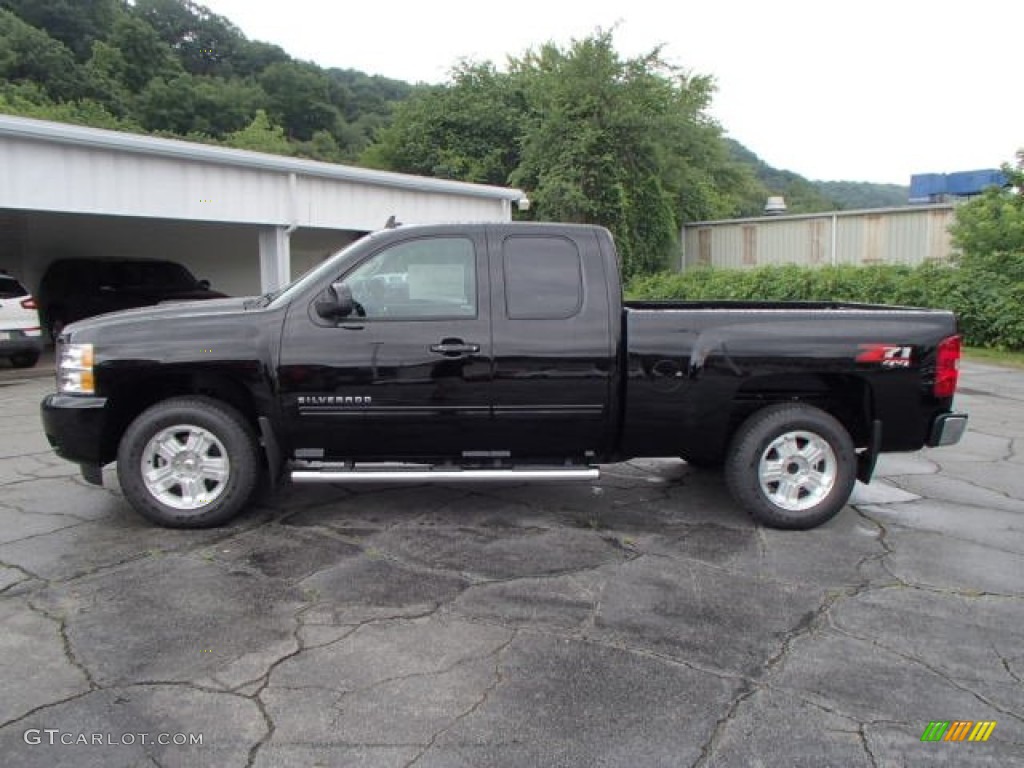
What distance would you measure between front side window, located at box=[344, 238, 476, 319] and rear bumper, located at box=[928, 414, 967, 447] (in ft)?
9.63

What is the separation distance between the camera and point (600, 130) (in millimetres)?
25312

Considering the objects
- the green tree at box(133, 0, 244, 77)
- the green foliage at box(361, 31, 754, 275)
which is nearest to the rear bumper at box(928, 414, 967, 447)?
the green foliage at box(361, 31, 754, 275)

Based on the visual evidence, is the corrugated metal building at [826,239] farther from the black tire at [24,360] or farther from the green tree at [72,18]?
the green tree at [72,18]

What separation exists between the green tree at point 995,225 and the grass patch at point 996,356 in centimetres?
153

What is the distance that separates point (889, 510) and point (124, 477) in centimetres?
499

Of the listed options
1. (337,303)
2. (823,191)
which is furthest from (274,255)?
(823,191)

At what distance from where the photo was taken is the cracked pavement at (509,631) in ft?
9.16

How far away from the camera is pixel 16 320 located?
1175cm

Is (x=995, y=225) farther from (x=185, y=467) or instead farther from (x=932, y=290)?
(x=185, y=467)

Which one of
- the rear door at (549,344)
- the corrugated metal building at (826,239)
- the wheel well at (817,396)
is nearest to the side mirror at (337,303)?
the rear door at (549,344)

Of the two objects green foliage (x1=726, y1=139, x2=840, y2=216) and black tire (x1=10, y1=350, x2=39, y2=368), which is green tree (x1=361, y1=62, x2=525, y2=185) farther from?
green foliage (x1=726, y1=139, x2=840, y2=216)

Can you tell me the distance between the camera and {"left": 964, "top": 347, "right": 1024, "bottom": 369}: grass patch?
1373 cm

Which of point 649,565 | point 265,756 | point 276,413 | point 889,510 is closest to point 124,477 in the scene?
point 276,413

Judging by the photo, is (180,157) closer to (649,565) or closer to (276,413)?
(276,413)
